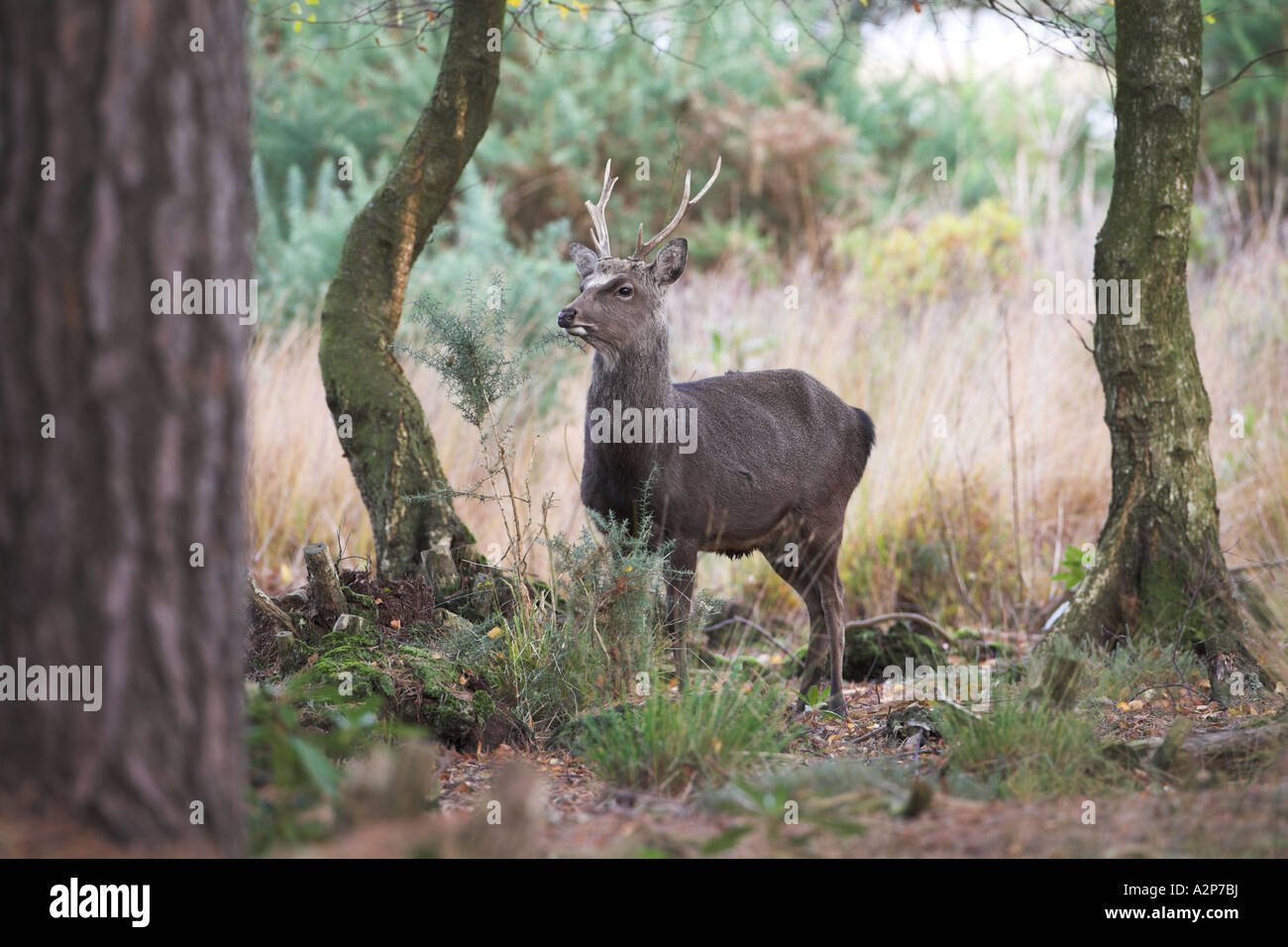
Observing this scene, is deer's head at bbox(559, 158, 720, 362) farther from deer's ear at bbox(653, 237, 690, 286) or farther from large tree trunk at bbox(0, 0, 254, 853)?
large tree trunk at bbox(0, 0, 254, 853)

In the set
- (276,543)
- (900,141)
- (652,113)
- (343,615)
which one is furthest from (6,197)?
(900,141)

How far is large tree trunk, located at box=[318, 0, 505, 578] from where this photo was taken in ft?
17.8

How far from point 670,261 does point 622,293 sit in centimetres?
34

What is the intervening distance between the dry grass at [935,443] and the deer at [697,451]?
5.40 ft

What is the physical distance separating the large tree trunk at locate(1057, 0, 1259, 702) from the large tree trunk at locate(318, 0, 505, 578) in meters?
2.86

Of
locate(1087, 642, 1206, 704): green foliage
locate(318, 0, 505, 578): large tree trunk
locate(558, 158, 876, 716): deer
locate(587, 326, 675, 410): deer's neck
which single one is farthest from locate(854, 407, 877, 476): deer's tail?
locate(318, 0, 505, 578): large tree trunk

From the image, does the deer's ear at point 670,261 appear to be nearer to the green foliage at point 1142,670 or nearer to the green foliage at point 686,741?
the green foliage at point 686,741

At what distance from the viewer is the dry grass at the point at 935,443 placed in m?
7.62

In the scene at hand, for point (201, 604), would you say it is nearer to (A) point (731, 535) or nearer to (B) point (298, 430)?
(A) point (731, 535)

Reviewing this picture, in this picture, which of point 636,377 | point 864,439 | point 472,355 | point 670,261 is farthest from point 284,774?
point 864,439

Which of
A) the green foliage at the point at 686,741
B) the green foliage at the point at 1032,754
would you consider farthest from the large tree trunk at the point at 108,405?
the green foliage at the point at 1032,754

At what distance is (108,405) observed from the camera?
7.01 ft

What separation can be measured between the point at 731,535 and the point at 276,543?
3.21 m

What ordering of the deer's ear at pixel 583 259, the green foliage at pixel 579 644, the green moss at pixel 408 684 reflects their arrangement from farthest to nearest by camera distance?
the deer's ear at pixel 583 259
the green foliage at pixel 579 644
the green moss at pixel 408 684
